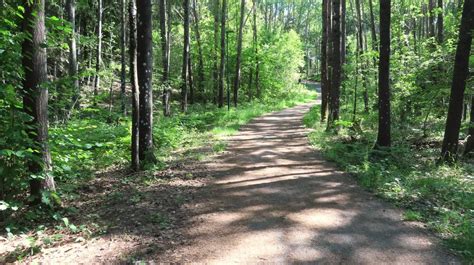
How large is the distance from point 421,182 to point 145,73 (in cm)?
667

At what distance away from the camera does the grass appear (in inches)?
217

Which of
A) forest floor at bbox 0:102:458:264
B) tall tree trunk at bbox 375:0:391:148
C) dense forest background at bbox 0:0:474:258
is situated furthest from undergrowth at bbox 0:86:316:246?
tall tree trunk at bbox 375:0:391:148

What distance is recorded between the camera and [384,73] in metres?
10.5

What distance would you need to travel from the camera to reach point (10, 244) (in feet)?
15.5

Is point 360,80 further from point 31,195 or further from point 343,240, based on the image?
point 31,195

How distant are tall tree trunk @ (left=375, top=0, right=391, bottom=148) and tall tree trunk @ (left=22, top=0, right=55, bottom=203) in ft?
28.3

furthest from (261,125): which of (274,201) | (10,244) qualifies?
(10,244)

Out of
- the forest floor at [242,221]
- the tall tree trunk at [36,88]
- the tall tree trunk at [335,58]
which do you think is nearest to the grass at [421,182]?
the forest floor at [242,221]

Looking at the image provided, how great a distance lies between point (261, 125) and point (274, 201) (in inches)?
448

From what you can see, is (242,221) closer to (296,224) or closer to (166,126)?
(296,224)

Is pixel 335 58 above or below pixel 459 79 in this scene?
above

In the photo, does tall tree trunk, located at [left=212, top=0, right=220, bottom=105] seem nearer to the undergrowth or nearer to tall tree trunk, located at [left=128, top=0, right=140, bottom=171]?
the undergrowth

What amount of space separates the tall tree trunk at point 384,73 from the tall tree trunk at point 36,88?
8.62 meters

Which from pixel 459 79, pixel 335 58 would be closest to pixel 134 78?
pixel 459 79
